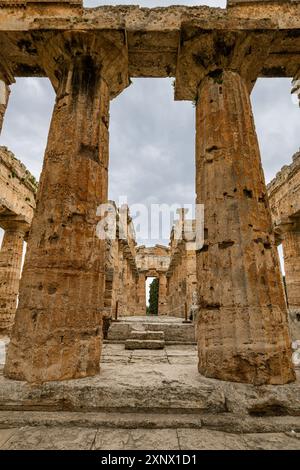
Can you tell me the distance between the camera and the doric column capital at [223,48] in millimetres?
3836

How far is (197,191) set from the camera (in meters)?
3.94

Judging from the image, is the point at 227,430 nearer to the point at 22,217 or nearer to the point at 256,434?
the point at 256,434

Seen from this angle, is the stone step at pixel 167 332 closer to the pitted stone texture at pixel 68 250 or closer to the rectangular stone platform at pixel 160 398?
the pitted stone texture at pixel 68 250

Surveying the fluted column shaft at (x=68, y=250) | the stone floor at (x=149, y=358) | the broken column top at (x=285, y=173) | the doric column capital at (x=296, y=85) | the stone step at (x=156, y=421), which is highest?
the broken column top at (x=285, y=173)

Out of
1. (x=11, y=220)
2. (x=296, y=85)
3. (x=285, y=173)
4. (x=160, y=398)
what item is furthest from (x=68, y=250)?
(x=285, y=173)

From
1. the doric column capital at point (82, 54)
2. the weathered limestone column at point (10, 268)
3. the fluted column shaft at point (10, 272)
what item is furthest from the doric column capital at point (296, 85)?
the fluted column shaft at point (10, 272)

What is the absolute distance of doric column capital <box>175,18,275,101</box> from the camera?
3836 mm

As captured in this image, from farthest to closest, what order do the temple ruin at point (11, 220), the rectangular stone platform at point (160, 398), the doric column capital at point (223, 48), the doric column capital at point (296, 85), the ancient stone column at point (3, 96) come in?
1. the temple ruin at point (11, 220)
2. the ancient stone column at point (3, 96)
3. the doric column capital at point (296, 85)
4. the doric column capital at point (223, 48)
5. the rectangular stone platform at point (160, 398)

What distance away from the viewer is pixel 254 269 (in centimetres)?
318

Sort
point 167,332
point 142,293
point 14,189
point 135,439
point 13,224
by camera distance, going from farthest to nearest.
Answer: point 142,293 < point 13,224 < point 14,189 < point 167,332 < point 135,439

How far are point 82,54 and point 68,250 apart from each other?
9.83 feet

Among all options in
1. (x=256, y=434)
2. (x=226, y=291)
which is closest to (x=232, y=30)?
(x=226, y=291)

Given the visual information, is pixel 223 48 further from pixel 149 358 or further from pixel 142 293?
pixel 142 293

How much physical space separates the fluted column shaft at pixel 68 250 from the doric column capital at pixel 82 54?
0.08ft
